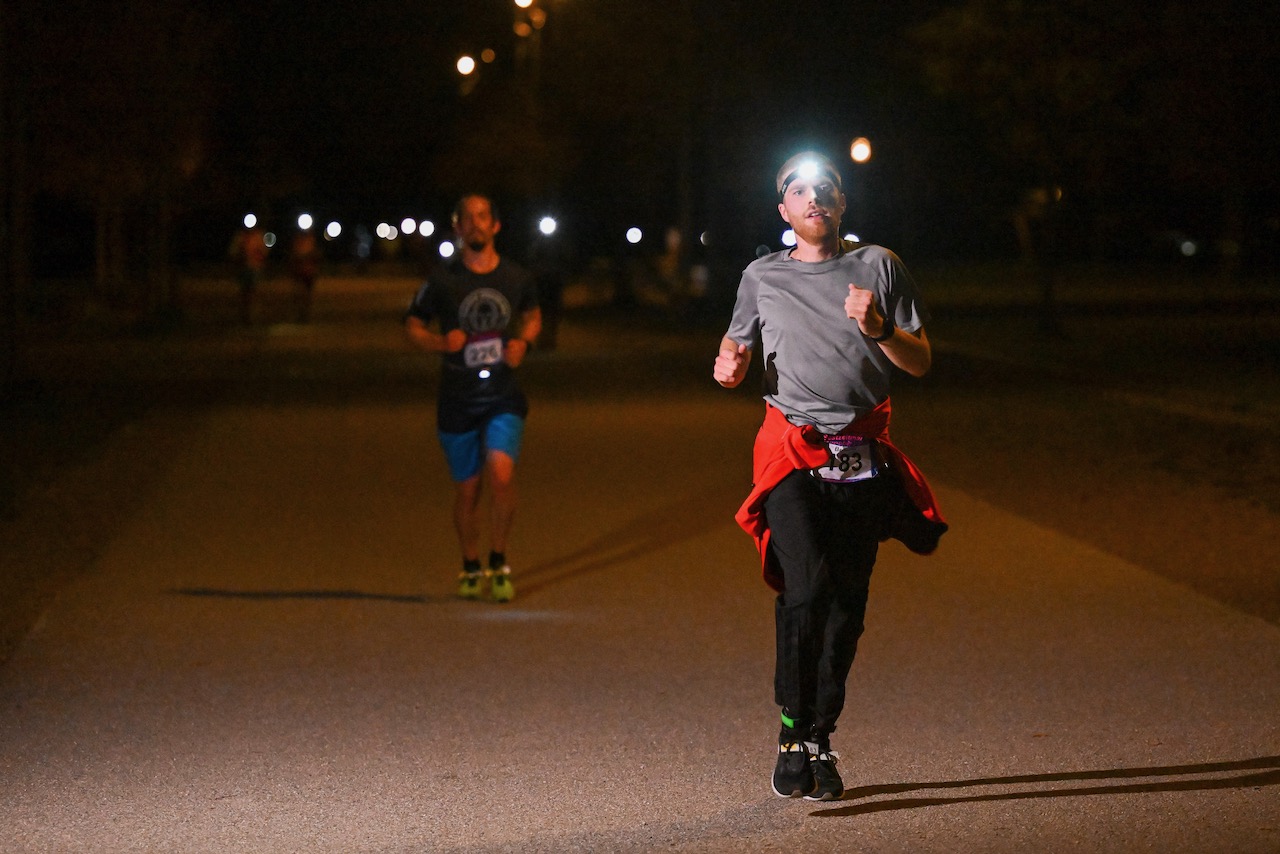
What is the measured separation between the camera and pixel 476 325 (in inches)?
349

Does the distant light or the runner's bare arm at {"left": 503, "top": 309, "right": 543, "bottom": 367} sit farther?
the distant light

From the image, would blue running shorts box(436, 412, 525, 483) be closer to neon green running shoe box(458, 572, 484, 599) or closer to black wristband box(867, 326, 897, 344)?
neon green running shoe box(458, 572, 484, 599)

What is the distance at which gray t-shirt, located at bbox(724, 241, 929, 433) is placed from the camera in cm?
557

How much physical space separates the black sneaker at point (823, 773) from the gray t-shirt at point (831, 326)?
0.97 meters

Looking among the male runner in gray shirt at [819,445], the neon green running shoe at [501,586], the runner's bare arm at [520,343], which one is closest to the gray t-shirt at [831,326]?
the male runner in gray shirt at [819,445]

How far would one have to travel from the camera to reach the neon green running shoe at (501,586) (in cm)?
916

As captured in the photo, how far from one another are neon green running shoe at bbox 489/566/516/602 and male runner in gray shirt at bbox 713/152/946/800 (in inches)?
141

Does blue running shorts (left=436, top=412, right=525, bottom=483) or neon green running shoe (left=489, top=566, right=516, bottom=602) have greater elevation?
blue running shorts (left=436, top=412, right=525, bottom=483)

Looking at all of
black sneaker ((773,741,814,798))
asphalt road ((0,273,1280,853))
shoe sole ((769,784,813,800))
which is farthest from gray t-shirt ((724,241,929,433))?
asphalt road ((0,273,1280,853))

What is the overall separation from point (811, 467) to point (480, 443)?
3775mm

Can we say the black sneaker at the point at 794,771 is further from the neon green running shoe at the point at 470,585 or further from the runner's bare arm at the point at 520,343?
the neon green running shoe at the point at 470,585

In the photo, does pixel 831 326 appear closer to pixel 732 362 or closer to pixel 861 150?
pixel 732 362

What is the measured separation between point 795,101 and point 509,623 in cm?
2635

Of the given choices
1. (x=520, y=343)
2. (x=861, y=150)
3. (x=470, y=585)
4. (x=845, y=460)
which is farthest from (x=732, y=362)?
(x=861, y=150)
